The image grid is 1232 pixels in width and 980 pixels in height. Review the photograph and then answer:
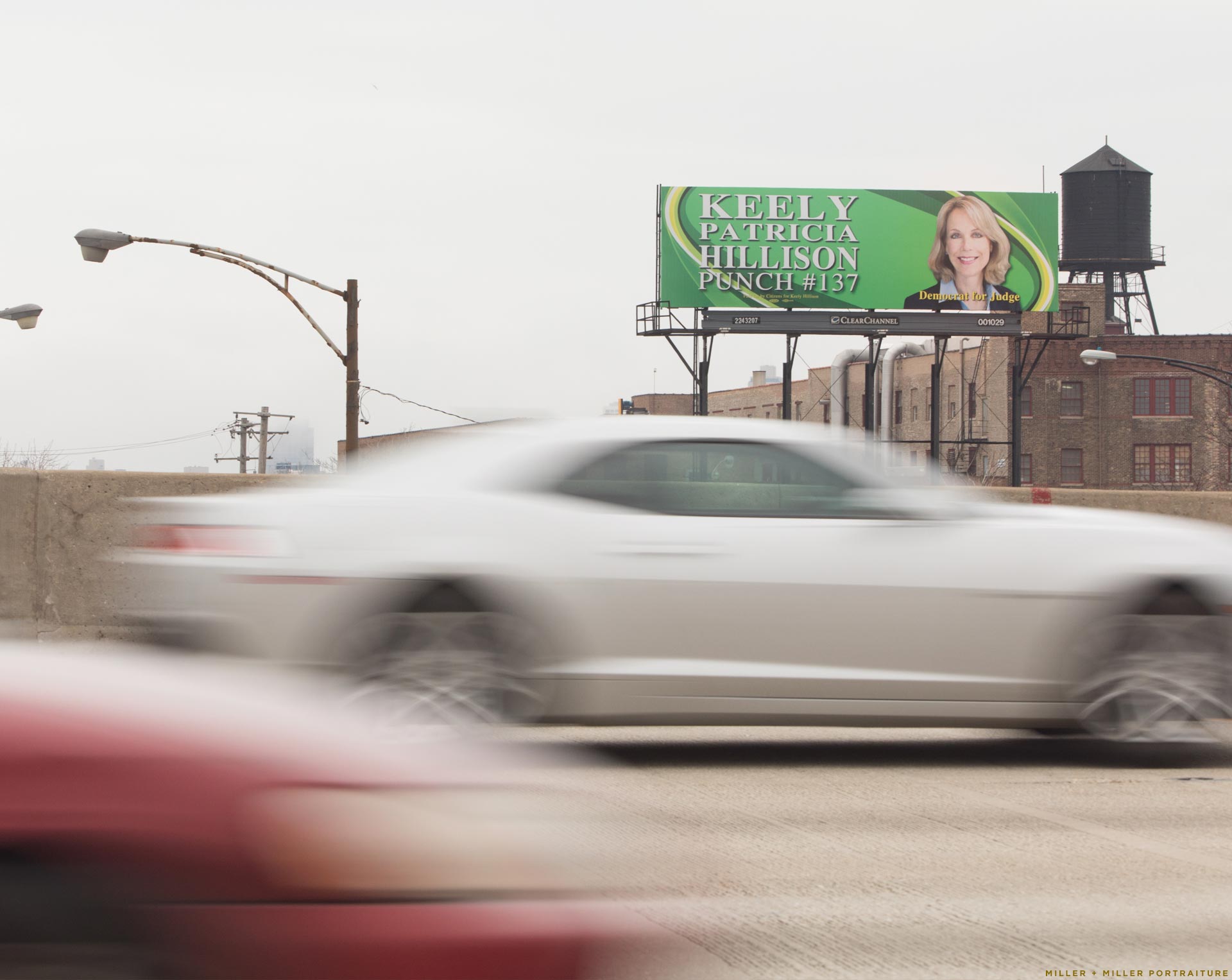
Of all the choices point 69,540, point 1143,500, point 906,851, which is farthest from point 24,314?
point 906,851

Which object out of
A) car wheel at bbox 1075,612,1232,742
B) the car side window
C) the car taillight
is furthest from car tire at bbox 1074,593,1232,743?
the car taillight

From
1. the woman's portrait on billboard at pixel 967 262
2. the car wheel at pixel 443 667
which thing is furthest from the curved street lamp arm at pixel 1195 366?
the car wheel at pixel 443 667

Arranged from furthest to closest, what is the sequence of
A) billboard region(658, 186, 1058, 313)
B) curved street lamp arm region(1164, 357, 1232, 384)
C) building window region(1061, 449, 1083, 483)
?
1. building window region(1061, 449, 1083, 483)
2. billboard region(658, 186, 1058, 313)
3. curved street lamp arm region(1164, 357, 1232, 384)

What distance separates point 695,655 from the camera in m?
6.88

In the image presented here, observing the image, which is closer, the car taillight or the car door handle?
the car taillight

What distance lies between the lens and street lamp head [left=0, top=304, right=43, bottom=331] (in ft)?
85.7

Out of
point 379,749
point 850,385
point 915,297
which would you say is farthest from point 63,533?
point 850,385

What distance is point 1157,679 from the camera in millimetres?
7172

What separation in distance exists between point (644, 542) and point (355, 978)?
4.81m

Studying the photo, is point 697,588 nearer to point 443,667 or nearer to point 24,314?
point 443,667

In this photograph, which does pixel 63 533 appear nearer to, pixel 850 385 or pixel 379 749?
pixel 379 749

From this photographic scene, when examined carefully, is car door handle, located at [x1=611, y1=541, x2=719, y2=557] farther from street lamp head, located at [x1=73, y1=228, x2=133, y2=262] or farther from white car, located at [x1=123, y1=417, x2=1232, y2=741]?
street lamp head, located at [x1=73, y1=228, x2=133, y2=262]

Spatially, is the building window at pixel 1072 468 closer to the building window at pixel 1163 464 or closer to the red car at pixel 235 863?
the building window at pixel 1163 464

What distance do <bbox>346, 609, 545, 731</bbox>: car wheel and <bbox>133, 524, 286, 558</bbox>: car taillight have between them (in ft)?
1.73
